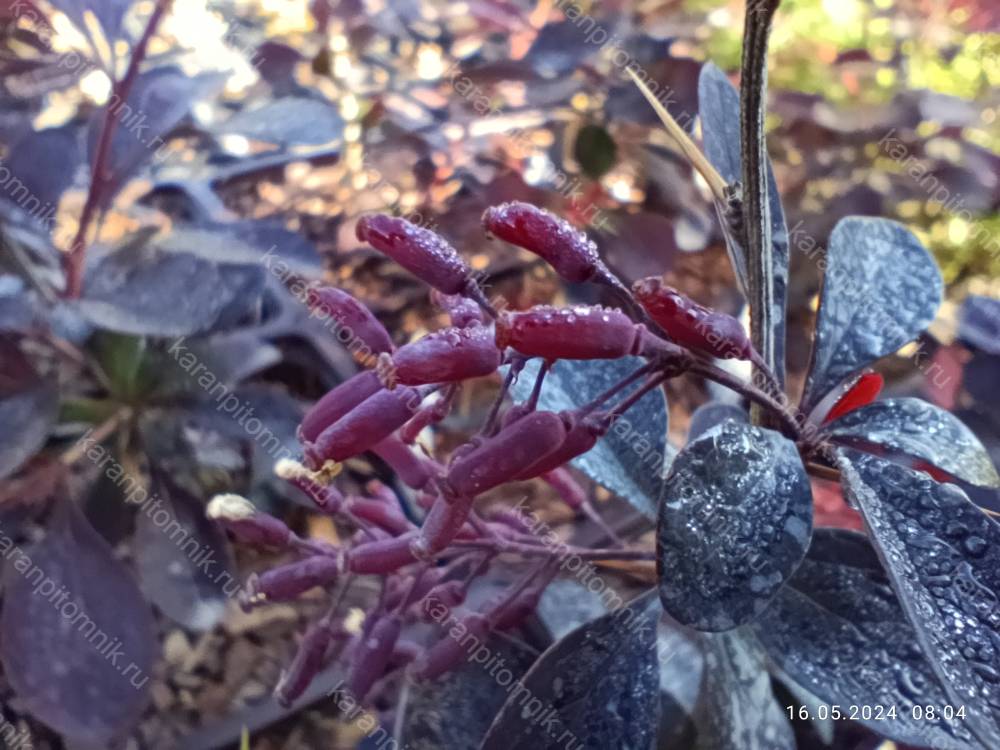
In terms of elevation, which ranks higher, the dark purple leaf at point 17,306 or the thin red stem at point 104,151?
the thin red stem at point 104,151

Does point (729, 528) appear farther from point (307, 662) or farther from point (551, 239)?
point (307, 662)

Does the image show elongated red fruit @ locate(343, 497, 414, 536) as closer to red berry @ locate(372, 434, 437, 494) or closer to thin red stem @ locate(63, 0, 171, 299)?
red berry @ locate(372, 434, 437, 494)

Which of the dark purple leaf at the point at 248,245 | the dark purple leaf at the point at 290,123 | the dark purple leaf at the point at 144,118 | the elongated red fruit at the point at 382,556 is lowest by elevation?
the elongated red fruit at the point at 382,556

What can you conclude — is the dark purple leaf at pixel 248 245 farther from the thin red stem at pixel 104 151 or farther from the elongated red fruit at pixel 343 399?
the elongated red fruit at pixel 343 399

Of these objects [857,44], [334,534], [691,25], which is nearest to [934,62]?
[857,44]

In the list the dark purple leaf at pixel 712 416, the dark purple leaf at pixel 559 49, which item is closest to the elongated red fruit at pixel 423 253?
the dark purple leaf at pixel 712 416
